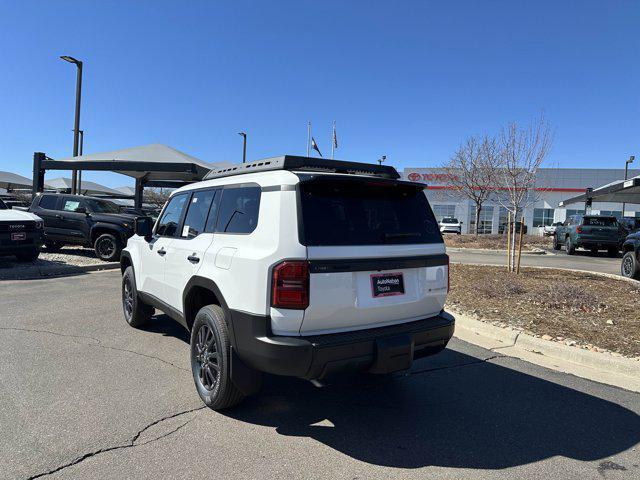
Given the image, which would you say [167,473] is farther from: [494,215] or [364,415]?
[494,215]

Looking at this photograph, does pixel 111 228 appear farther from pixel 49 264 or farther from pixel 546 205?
pixel 546 205

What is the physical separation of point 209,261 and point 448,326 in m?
2.08

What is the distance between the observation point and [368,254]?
3.34 meters

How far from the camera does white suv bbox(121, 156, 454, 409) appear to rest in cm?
305

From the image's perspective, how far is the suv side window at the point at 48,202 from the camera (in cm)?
1345

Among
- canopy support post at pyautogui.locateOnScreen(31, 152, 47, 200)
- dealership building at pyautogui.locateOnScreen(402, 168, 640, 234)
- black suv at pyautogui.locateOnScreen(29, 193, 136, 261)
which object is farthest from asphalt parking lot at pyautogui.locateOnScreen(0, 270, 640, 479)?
dealership building at pyautogui.locateOnScreen(402, 168, 640, 234)

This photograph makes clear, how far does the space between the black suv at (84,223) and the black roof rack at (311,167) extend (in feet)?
31.1

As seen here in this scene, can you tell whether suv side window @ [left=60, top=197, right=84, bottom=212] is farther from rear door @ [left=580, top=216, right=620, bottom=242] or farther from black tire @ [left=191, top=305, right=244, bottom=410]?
rear door @ [left=580, top=216, right=620, bottom=242]

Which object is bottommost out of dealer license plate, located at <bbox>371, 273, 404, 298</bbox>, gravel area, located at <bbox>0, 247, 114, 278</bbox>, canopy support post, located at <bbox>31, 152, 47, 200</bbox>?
gravel area, located at <bbox>0, 247, 114, 278</bbox>

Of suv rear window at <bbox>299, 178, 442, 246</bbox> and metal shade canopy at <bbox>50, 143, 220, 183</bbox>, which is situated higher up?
metal shade canopy at <bbox>50, 143, 220, 183</bbox>

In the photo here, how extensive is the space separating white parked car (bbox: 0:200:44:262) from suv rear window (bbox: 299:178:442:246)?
10172mm

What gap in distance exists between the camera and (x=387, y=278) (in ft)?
11.4

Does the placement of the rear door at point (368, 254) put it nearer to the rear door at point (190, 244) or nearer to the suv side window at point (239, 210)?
the suv side window at point (239, 210)

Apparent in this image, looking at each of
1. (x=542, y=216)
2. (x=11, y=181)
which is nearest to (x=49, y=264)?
(x=11, y=181)
